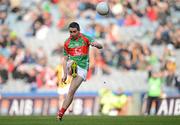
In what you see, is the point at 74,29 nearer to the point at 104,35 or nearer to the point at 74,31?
the point at 74,31

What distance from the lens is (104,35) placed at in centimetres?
2692

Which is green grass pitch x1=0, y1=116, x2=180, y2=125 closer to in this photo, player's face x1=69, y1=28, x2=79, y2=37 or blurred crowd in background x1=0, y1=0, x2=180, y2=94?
player's face x1=69, y1=28, x2=79, y2=37

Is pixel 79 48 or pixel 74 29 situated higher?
pixel 74 29

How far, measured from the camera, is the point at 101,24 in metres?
27.2

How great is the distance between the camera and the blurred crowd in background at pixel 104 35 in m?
25.3

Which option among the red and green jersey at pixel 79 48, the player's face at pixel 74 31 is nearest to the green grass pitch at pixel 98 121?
the red and green jersey at pixel 79 48

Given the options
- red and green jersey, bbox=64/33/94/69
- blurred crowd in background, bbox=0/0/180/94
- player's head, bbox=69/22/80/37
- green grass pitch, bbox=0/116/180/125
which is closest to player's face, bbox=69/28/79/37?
player's head, bbox=69/22/80/37

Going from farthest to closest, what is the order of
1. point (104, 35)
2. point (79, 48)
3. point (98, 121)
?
1. point (104, 35)
2. point (98, 121)
3. point (79, 48)

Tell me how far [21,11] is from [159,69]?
864 cm

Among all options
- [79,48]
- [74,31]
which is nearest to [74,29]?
[74,31]

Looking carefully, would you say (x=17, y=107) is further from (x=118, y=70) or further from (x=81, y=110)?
(x=118, y=70)

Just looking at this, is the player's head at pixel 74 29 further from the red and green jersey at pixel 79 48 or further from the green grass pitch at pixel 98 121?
the green grass pitch at pixel 98 121

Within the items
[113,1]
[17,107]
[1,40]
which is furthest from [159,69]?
[1,40]

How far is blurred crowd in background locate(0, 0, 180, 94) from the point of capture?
25281 millimetres
